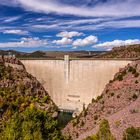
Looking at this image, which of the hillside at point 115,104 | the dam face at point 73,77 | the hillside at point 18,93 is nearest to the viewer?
the hillside at point 115,104

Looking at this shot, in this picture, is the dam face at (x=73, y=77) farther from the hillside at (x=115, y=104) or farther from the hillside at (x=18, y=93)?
the hillside at (x=115, y=104)

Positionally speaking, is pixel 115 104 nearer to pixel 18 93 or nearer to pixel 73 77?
pixel 73 77

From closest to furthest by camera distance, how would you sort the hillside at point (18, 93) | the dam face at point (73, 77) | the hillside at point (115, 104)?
1. the hillside at point (115, 104)
2. the hillside at point (18, 93)
3. the dam face at point (73, 77)

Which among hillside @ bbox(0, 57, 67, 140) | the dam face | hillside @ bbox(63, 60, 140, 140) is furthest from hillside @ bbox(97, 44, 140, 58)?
hillside @ bbox(0, 57, 67, 140)

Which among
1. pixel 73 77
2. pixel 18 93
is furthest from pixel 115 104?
pixel 18 93

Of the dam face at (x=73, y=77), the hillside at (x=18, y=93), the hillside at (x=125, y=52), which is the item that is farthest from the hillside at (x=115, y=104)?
the hillside at (x=125, y=52)

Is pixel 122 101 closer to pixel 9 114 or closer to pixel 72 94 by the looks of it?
pixel 72 94

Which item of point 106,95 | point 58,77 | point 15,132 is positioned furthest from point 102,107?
point 15,132
